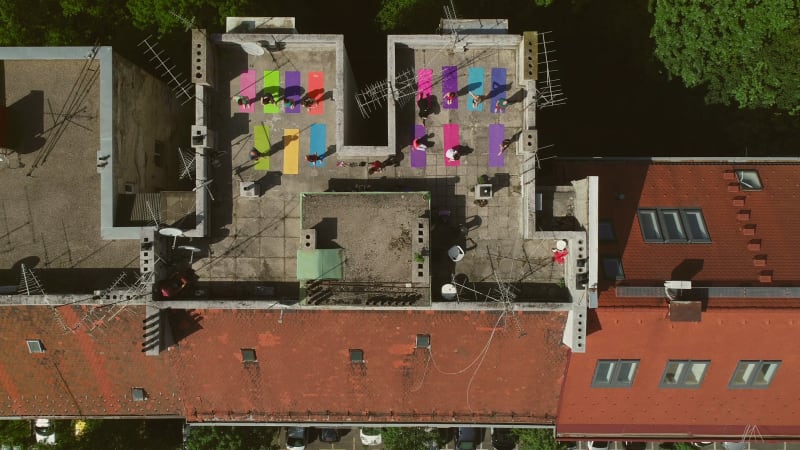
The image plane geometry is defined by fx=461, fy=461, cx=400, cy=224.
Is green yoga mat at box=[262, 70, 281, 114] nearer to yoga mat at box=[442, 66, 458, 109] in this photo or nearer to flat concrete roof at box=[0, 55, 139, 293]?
yoga mat at box=[442, 66, 458, 109]

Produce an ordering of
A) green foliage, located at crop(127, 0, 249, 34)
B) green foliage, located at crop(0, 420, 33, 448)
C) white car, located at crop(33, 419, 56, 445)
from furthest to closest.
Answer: white car, located at crop(33, 419, 56, 445), green foliage, located at crop(0, 420, 33, 448), green foliage, located at crop(127, 0, 249, 34)

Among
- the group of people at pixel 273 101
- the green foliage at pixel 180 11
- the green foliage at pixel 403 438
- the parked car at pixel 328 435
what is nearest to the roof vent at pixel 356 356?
the group of people at pixel 273 101

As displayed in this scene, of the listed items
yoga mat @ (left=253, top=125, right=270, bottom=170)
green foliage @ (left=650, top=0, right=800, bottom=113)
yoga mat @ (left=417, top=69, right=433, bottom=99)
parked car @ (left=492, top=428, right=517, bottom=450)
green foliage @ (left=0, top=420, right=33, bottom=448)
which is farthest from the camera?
parked car @ (left=492, top=428, right=517, bottom=450)

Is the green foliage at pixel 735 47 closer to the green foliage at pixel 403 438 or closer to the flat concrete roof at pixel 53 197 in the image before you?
the green foliage at pixel 403 438

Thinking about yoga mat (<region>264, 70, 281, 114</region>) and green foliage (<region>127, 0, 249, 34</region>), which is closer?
yoga mat (<region>264, 70, 281, 114</region>)

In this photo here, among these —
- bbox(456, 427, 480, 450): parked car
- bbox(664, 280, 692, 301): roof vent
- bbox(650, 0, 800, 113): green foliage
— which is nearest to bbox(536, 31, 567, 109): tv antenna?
bbox(650, 0, 800, 113): green foliage

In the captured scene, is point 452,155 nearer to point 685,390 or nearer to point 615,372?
point 615,372
